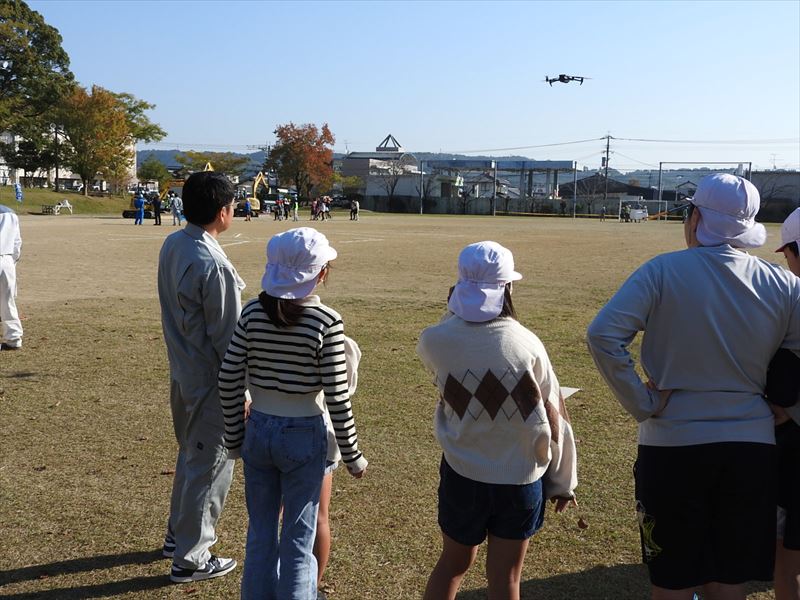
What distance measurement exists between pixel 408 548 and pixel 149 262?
17.7 m

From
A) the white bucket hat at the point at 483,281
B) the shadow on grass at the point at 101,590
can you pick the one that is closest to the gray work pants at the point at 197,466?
the shadow on grass at the point at 101,590

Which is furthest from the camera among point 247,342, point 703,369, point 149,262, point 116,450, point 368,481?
point 149,262

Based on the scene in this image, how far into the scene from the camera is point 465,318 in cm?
296

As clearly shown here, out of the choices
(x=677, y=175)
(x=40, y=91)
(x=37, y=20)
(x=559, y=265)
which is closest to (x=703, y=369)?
(x=559, y=265)

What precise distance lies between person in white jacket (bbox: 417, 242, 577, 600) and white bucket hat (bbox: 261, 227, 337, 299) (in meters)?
0.53

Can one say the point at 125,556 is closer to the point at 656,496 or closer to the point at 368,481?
the point at 368,481

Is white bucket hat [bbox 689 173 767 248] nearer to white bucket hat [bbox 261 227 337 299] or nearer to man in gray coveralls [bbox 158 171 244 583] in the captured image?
white bucket hat [bbox 261 227 337 299]

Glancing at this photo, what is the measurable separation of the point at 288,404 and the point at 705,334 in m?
1.64

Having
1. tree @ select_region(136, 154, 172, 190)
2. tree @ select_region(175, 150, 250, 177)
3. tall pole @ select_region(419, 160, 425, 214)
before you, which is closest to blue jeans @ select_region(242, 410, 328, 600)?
tall pole @ select_region(419, 160, 425, 214)

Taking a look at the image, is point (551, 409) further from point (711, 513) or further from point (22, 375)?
point (22, 375)

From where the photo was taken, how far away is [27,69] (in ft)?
205

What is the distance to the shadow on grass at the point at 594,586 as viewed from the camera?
3865mm

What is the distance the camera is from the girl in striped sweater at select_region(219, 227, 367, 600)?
124 inches

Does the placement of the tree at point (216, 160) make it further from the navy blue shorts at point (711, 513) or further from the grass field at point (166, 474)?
the navy blue shorts at point (711, 513)
